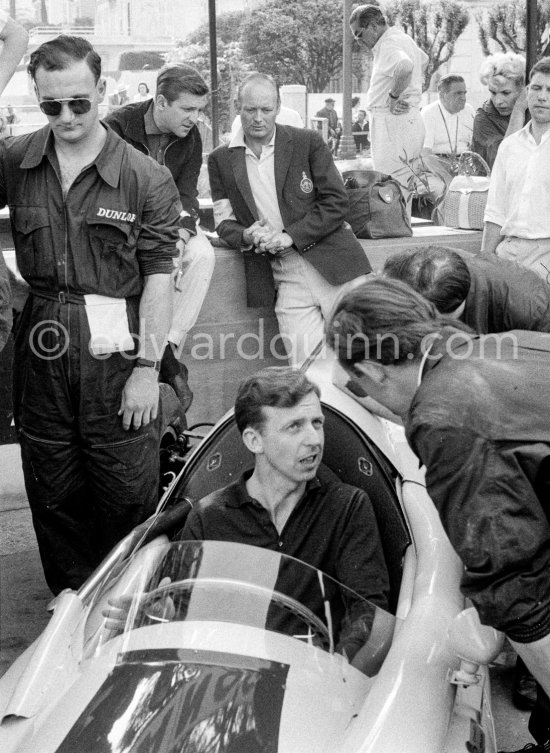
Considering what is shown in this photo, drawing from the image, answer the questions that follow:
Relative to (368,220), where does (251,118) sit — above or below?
above

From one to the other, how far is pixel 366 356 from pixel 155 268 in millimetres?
1724

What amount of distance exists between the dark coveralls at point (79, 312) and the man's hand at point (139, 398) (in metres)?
0.04

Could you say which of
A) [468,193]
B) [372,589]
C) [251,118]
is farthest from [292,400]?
[468,193]

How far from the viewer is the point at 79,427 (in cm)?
378

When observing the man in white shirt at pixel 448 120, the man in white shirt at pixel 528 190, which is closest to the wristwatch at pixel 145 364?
the man in white shirt at pixel 528 190

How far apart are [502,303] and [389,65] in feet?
14.9

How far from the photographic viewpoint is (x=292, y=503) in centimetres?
306

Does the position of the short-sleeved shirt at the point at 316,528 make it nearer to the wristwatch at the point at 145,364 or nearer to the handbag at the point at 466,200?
the wristwatch at the point at 145,364

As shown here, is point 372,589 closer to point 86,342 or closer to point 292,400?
point 292,400

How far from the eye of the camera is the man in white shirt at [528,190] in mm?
5316

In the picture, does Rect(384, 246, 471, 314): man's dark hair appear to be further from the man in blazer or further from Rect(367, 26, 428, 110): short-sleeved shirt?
Rect(367, 26, 428, 110): short-sleeved shirt

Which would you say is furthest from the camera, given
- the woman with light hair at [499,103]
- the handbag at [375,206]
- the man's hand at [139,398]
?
the woman with light hair at [499,103]

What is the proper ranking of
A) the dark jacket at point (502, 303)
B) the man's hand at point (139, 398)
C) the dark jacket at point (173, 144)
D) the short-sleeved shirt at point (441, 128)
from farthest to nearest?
the short-sleeved shirt at point (441, 128) → the dark jacket at point (173, 144) → the man's hand at point (139, 398) → the dark jacket at point (502, 303)

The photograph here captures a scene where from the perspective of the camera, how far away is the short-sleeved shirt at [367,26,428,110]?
24.9 ft
